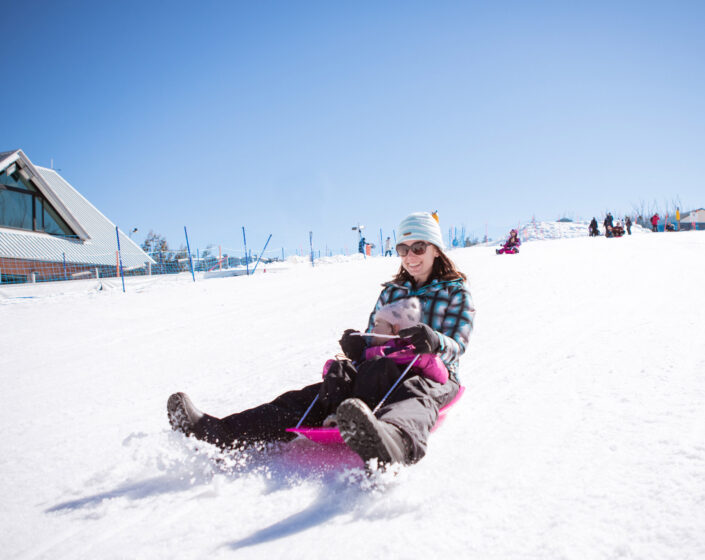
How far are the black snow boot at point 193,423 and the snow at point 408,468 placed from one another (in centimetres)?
9

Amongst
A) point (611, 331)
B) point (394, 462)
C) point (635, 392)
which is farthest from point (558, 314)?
point (394, 462)

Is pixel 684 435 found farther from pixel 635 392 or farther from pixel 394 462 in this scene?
pixel 394 462

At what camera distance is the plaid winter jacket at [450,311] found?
2141 mm

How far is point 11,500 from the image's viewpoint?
165cm

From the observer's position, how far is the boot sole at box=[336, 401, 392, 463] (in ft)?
4.44

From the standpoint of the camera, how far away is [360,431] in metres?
1.38

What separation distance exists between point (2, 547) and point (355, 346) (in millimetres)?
1516

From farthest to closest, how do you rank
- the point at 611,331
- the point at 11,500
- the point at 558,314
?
the point at 558,314, the point at 611,331, the point at 11,500

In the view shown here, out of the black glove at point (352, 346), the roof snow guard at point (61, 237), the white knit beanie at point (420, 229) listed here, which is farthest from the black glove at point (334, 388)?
the roof snow guard at point (61, 237)

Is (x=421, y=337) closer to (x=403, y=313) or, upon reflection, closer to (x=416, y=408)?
(x=416, y=408)

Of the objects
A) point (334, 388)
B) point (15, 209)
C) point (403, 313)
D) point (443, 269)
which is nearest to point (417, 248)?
point (443, 269)

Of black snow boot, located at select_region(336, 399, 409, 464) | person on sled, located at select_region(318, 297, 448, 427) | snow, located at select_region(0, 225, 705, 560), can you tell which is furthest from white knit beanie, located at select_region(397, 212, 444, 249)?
black snow boot, located at select_region(336, 399, 409, 464)

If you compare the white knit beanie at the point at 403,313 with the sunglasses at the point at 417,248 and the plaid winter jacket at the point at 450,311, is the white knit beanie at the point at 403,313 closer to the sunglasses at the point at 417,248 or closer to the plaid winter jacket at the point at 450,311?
the plaid winter jacket at the point at 450,311

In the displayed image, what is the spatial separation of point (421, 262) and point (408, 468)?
1171 mm
